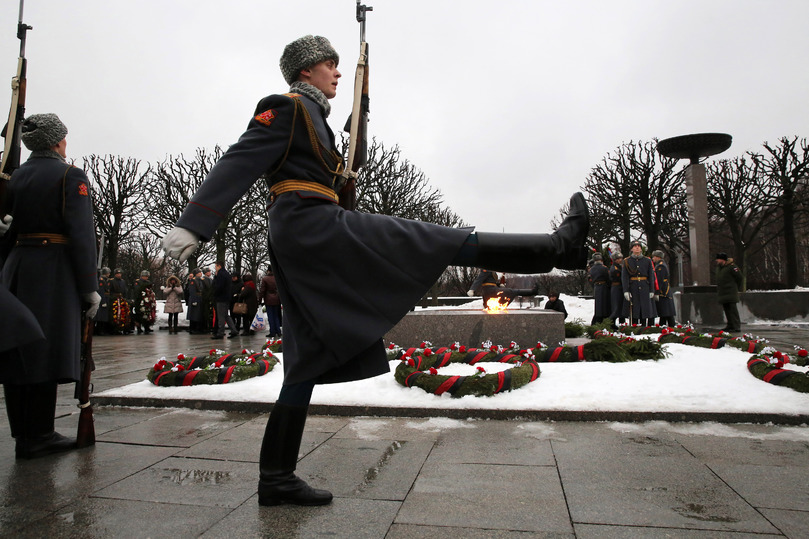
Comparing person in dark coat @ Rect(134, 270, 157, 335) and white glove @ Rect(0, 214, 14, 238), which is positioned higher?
white glove @ Rect(0, 214, 14, 238)

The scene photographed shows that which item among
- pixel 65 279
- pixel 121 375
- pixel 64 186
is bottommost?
pixel 121 375

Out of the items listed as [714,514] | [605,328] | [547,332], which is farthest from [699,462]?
[605,328]

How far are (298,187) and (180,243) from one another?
560 mm

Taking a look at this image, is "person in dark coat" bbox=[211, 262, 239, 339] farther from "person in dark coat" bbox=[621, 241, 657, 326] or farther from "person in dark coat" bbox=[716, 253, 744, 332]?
"person in dark coat" bbox=[716, 253, 744, 332]

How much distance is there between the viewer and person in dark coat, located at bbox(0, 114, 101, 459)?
3.18 m

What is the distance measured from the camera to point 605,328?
8.89 metres

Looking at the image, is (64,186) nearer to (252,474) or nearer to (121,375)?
(252,474)

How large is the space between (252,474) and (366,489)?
0.65 metres

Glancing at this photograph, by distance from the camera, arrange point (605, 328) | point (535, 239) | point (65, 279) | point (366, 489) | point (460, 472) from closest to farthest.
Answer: point (535, 239), point (366, 489), point (460, 472), point (65, 279), point (605, 328)

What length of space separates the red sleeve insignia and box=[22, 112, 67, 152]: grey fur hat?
6.45 ft

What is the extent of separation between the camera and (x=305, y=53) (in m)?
2.70

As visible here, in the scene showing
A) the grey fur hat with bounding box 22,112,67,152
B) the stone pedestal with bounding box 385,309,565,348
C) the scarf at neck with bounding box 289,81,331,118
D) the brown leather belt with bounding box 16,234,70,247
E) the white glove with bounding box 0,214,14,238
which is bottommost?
the stone pedestal with bounding box 385,309,565,348

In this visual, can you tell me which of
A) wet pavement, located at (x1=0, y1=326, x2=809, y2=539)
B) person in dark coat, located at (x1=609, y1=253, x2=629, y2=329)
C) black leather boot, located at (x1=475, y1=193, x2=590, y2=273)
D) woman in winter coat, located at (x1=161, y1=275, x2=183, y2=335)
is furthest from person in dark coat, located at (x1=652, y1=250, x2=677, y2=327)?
woman in winter coat, located at (x1=161, y1=275, x2=183, y2=335)

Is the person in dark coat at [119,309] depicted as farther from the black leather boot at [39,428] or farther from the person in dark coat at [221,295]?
the black leather boot at [39,428]
